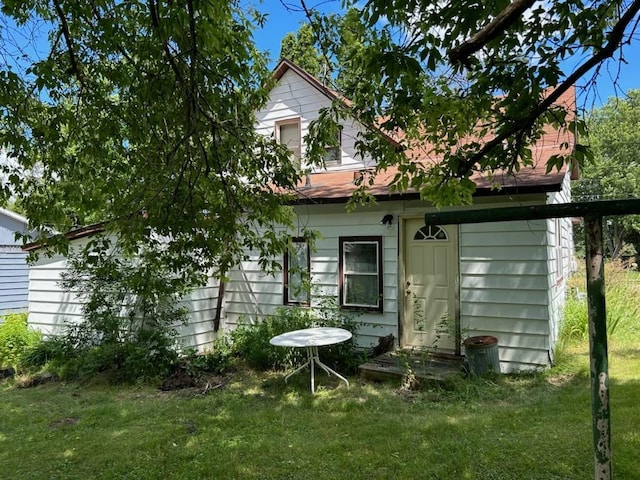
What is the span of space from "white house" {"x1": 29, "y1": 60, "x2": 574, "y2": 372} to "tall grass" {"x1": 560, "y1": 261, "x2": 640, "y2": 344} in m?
0.40

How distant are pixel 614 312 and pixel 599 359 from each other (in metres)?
7.87

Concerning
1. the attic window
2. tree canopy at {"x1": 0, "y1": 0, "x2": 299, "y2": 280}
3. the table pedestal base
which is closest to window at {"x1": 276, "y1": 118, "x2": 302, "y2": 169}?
the attic window

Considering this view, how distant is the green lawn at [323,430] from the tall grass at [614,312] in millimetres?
1185

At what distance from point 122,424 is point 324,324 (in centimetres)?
340

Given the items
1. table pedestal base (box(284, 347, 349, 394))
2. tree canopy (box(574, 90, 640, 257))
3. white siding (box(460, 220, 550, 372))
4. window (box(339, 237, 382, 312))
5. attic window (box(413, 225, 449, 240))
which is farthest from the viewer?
Answer: tree canopy (box(574, 90, 640, 257))

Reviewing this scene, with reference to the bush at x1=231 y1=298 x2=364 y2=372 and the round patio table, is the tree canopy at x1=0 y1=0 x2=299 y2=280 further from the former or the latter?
the bush at x1=231 y1=298 x2=364 y2=372

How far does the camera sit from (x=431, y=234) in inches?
286

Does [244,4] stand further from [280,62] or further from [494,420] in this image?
[280,62]

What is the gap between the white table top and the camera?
581 cm

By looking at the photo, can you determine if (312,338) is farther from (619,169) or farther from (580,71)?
(619,169)

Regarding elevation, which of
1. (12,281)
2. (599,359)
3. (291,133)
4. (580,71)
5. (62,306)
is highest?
(291,133)

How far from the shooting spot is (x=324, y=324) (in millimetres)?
7414

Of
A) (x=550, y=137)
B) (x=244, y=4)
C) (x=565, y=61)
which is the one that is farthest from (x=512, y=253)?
(x=244, y=4)

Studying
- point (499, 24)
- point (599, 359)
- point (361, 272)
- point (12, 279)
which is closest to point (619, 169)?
point (361, 272)
